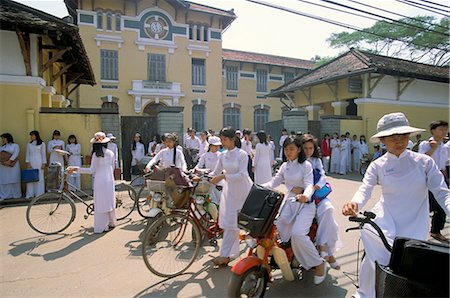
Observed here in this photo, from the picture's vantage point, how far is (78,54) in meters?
10.5

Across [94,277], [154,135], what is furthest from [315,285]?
[154,135]

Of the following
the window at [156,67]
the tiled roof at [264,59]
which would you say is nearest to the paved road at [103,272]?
the window at [156,67]

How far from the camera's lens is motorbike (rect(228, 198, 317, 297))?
9.20 ft

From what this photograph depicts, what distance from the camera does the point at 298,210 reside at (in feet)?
11.0

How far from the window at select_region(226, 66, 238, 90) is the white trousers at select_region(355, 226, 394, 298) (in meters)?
22.9

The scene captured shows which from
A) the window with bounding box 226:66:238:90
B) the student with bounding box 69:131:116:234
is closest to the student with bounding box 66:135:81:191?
the student with bounding box 69:131:116:234

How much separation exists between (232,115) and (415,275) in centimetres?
2333

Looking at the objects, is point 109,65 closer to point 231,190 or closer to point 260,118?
point 260,118

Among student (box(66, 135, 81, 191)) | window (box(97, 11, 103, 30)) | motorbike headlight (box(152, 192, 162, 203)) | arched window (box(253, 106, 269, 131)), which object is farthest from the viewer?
arched window (box(253, 106, 269, 131))

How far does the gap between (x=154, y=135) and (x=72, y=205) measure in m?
6.58

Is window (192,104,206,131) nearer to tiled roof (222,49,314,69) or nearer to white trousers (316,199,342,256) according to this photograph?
tiled roof (222,49,314,69)

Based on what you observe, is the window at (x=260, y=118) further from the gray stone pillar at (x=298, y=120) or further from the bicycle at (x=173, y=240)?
the bicycle at (x=173, y=240)

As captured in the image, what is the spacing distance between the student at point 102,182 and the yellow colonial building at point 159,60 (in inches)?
503

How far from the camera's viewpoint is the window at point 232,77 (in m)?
24.8
